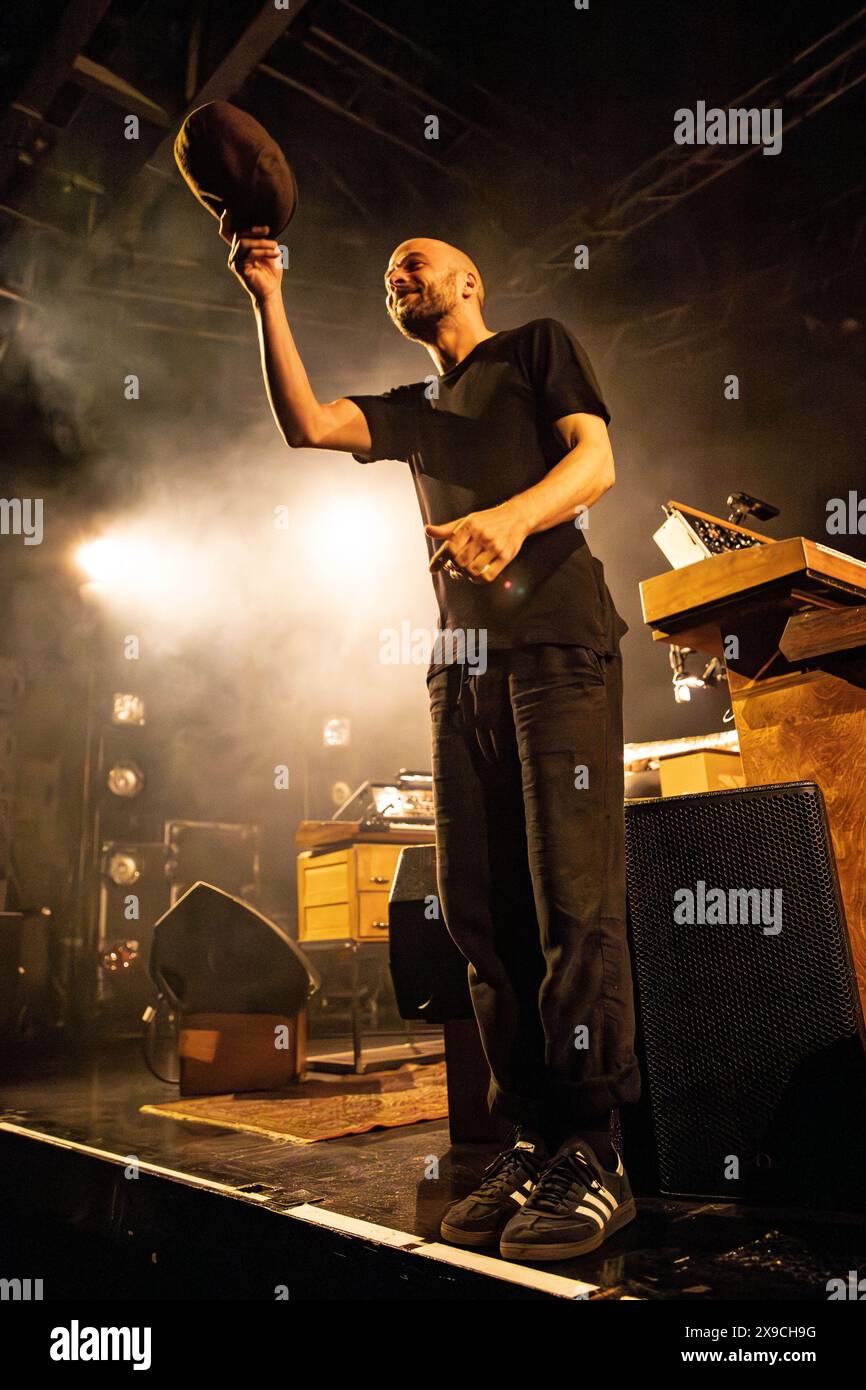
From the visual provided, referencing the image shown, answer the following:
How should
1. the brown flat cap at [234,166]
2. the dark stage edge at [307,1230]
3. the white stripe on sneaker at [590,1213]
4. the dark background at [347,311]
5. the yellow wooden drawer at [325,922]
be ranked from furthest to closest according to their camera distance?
the yellow wooden drawer at [325,922], the dark background at [347,311], the brown flat cap at [234,166], the white stripe on sneaker at [590,1213], the dark stage edge at [307,1230]

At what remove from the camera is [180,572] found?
7.41 metres

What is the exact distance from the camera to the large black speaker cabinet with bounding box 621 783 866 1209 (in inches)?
56.1

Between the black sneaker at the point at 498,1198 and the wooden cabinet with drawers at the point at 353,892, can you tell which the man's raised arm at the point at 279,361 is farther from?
the wooden cabinet with drawers at the point at 353,892

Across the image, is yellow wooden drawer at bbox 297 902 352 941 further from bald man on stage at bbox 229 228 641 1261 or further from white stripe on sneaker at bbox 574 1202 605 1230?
white stripe on sneaker at bbox 574 1202 605 1230

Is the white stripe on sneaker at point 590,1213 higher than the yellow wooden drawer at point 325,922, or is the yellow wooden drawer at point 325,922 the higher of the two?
the yellow wooden drawer at point 325,922

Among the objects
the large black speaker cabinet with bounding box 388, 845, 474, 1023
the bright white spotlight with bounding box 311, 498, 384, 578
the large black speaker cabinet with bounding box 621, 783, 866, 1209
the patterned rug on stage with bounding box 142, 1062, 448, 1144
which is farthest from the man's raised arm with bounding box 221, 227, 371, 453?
the bright white spotlight with bounding box 311, 498, 384, 578

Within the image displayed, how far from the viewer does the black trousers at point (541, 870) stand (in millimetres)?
1430

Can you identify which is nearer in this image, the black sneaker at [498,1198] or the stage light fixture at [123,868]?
the black sneaker at [498,1198]

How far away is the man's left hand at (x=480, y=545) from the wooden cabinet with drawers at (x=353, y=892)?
3316 millimetres

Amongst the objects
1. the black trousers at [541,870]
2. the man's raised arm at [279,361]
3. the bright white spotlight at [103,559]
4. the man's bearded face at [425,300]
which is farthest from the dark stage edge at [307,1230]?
the bright white spotlight at [103,559]

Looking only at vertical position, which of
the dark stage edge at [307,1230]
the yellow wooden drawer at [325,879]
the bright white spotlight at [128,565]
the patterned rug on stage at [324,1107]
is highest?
the bright white spotlight at [128,565]

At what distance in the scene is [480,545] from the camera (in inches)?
54.5

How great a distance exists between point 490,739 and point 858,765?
877mm

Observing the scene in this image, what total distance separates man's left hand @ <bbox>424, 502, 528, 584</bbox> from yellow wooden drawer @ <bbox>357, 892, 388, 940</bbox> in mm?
3371
